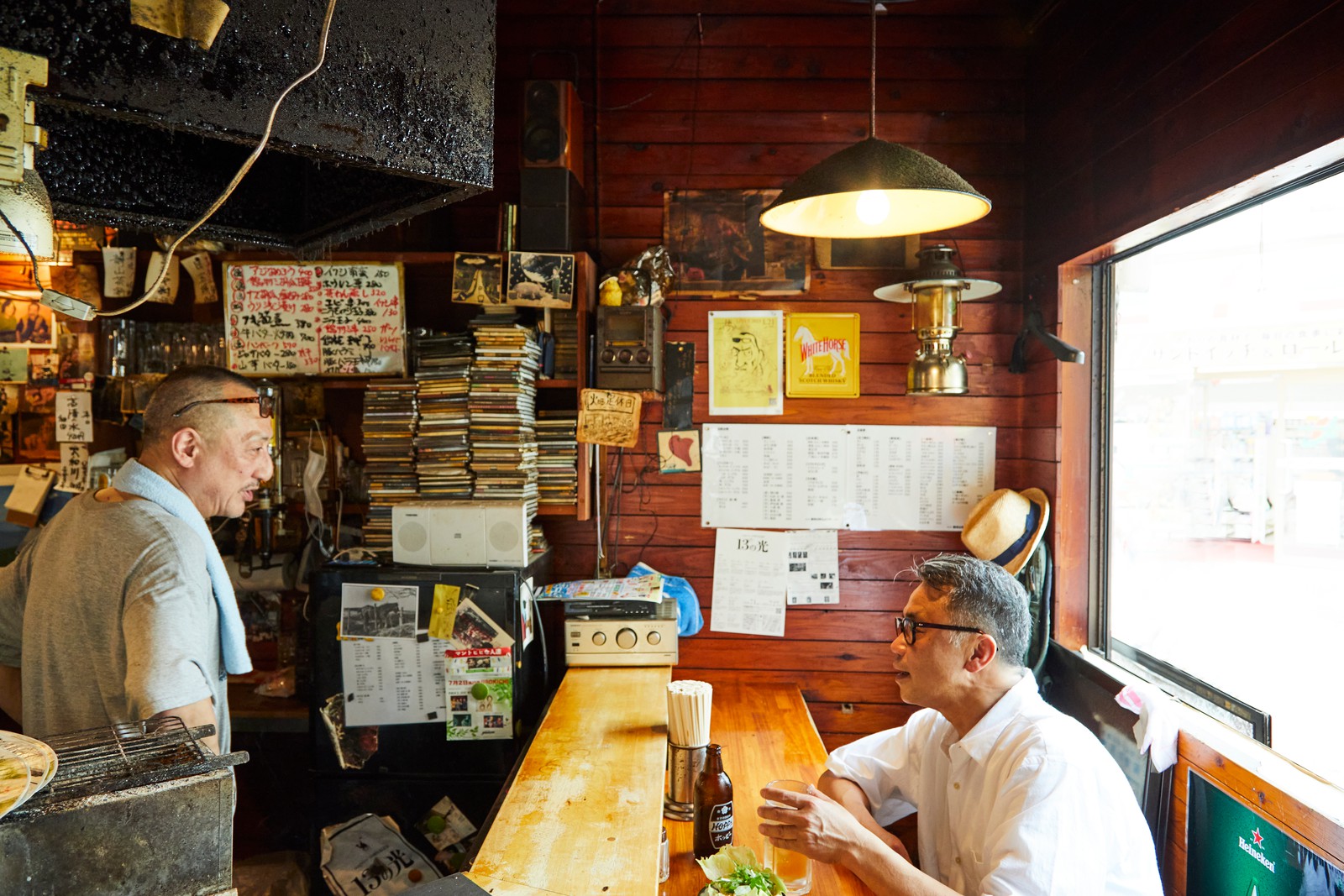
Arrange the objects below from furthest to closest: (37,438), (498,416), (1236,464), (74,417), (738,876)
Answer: (37,438), (74,417), (498,416), (1236,464), (738,876)

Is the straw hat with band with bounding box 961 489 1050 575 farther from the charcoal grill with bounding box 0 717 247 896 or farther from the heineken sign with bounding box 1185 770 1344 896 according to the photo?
the charcoal grill with bounding box 0 717 247 896

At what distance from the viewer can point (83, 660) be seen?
5.50 feet

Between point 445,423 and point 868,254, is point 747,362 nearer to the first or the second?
point 868,254

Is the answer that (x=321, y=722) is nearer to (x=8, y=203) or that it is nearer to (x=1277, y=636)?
(x=8, y=203)

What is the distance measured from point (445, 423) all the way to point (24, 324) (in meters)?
1.89

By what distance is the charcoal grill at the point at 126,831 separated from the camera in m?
0.80

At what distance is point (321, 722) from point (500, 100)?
2360 mm

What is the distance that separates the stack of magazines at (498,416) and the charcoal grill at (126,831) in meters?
1.84

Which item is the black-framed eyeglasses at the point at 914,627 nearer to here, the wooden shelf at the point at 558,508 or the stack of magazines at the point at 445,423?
the wooden shelf at the point at 558,508

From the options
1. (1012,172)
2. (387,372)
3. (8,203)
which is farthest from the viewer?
(1012,172)

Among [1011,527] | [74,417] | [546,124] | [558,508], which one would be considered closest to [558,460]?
[558,508]

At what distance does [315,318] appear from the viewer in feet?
9.44

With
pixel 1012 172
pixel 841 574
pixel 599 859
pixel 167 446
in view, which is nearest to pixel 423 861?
pixel 599 859

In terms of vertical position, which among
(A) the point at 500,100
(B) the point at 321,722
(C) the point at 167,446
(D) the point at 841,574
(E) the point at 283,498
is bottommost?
(B) the point at 321,722
